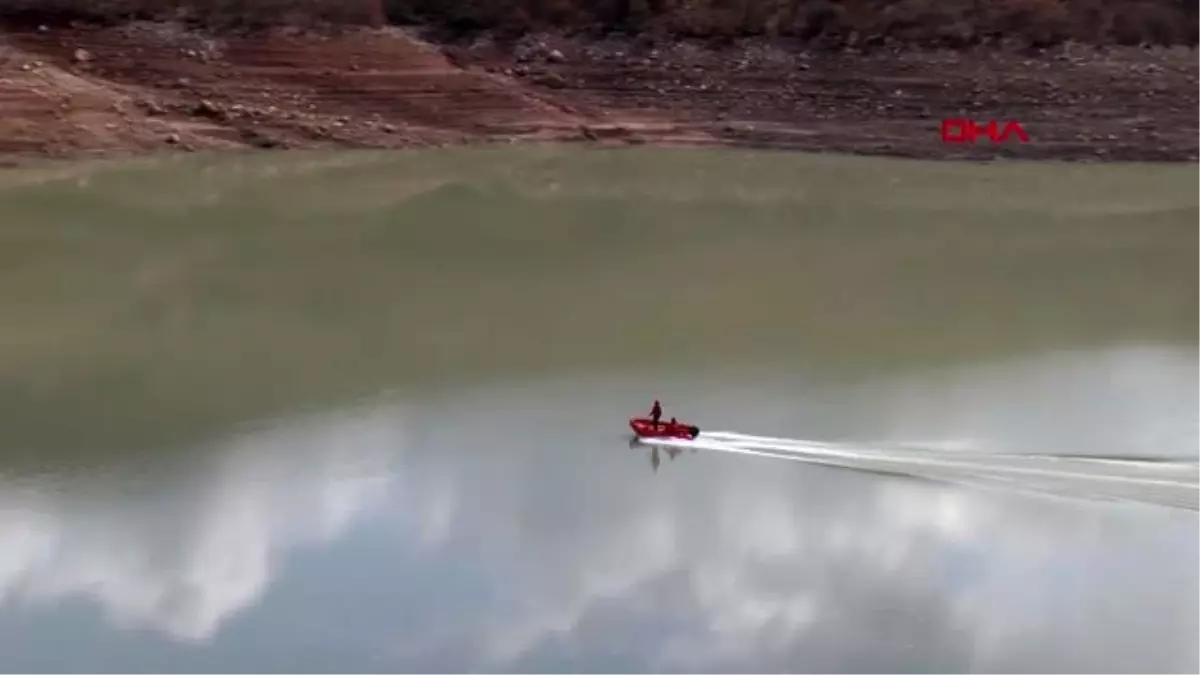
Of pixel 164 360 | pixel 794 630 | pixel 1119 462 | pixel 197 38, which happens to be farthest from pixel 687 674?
pixel 197 38

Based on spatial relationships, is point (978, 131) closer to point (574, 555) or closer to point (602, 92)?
point (602, 92)

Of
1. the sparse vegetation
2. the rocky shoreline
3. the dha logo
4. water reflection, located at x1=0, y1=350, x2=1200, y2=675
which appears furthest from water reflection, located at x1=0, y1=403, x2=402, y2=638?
the sparse vegetation

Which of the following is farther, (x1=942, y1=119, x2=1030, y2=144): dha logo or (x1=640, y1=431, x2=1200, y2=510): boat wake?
(x1=942, y1=119, x2=1030, y2=144): dha logo

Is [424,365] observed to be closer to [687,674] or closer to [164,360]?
[164,360]

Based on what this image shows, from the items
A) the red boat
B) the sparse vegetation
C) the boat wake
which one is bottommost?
the red boat

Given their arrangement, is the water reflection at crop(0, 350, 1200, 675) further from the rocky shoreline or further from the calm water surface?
the rocky shoreline

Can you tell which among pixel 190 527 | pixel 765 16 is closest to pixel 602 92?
pixel 765 16

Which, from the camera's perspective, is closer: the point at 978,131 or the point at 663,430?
the point at 663,430

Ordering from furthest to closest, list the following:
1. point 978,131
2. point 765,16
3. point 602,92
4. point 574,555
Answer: point 765,16, point 602,92, point 978,131, point 574,555
